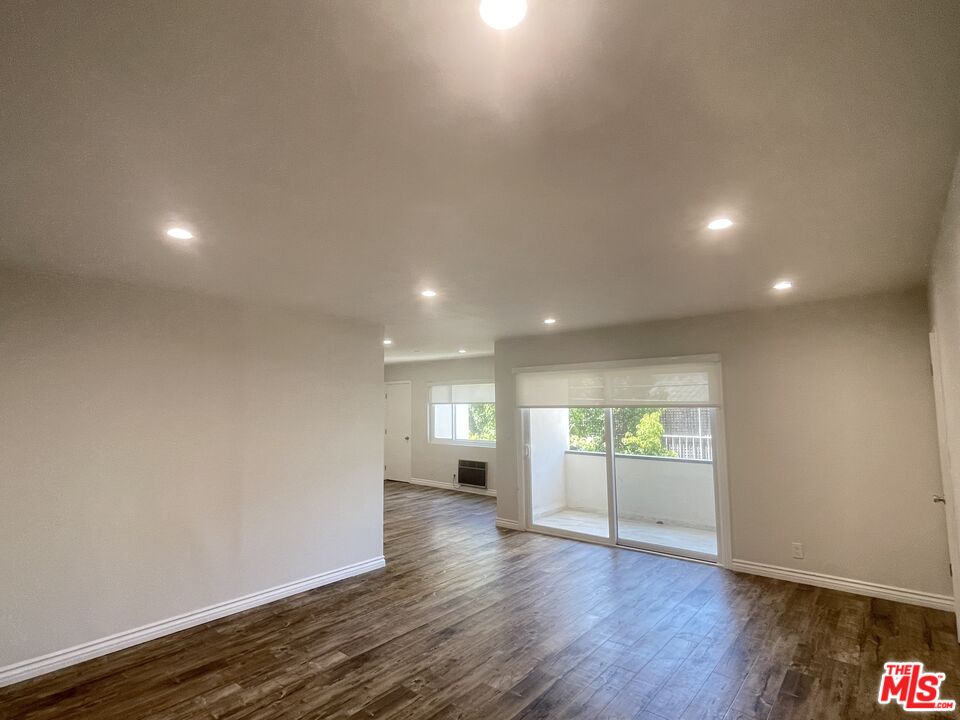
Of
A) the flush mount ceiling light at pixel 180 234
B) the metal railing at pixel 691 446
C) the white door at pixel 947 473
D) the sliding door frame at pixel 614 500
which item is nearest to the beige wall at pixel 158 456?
the flush mount ceiling light at pixel 180 234

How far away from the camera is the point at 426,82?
1.27m

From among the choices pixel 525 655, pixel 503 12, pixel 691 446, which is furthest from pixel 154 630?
pixel 691 446

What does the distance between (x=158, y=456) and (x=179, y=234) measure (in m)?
1.84

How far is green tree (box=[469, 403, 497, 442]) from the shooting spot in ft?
28.4

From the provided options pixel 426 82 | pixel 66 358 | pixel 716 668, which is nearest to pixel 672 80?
pixel 426 82

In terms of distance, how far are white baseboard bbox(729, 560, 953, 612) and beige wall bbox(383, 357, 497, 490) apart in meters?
4.70

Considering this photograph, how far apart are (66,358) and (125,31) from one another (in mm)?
2726

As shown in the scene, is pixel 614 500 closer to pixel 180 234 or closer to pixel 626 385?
pixel 626 385

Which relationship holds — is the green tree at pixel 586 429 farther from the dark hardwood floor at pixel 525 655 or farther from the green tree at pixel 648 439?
the dark hardwood floor at pixel 525 655

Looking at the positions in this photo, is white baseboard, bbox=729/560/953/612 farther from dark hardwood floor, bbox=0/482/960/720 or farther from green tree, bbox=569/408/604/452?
green tree, bbox=569/408/604/452

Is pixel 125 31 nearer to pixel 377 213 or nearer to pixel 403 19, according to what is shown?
pixel 403 19

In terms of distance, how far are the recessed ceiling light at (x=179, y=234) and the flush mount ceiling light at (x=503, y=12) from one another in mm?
1902

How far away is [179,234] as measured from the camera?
234 cm

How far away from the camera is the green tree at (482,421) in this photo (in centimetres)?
866
